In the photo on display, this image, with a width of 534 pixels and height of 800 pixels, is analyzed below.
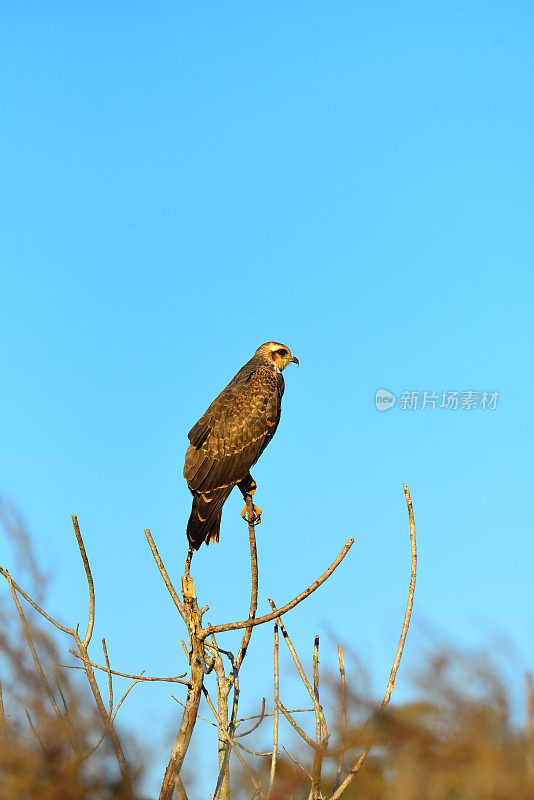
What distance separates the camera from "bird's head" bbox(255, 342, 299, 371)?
473 inches

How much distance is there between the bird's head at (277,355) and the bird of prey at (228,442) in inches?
15.1

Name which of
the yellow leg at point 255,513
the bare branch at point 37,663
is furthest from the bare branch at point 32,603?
the yellow leg at point 255,513

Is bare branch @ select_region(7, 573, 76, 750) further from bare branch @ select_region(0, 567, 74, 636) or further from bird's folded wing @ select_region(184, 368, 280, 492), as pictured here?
bird's folded wing @ select_region(184, 368, 280, 492)

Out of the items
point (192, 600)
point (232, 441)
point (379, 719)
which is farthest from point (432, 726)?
point (232, 441)

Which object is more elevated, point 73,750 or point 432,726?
point 432,726

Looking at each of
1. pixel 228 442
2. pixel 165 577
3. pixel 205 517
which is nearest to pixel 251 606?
pixel 165 577

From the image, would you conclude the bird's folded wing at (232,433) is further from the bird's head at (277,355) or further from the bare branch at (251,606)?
the bare branch at (251,606)

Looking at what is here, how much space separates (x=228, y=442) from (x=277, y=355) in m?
2.45

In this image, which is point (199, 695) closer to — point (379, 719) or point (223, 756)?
point (223, 756)

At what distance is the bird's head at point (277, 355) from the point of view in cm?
1201

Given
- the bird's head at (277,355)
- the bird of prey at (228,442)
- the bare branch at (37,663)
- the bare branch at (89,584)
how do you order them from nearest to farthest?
the bare branch at (37,663)
the bare branch at (89,584)
the bird of prey at (228,442)
the bird's head at (277,355)

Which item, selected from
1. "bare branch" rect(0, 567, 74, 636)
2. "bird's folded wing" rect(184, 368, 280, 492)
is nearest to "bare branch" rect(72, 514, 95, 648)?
"bare branch" rect(0, 567, 74, 636)

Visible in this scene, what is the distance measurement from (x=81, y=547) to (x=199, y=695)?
140 cm

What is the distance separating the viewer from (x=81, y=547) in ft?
19.5
